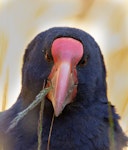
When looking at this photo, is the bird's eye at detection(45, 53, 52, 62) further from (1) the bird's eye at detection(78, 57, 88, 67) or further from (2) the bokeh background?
(2) the bokeh background

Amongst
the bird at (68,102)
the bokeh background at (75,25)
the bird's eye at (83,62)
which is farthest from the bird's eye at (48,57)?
the bokeh background at (75,25)

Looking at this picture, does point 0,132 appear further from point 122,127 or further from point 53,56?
point 122,127

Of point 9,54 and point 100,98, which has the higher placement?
point 9,54

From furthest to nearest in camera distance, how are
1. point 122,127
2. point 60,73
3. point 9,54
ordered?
point 9,54 < point 122,127 < point 60,73

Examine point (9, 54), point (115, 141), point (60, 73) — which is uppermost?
point (9, 54)

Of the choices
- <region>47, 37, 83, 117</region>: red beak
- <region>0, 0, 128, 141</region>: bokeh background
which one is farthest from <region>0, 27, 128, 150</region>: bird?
<region>0, 0, 128, 141</region>: bokeh background

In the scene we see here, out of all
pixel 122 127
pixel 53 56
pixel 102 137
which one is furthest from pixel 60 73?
pixel 122 127

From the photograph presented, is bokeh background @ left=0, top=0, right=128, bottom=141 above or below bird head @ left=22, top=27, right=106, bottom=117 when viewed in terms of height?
above

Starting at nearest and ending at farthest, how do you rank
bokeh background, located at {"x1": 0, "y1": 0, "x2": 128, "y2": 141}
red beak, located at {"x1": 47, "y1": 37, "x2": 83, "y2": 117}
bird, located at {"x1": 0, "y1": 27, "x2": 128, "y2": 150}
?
red beak, located at {"x1": 47, "y1": 37, "x2": 83, "y2": 117} < bird, located at {"x1": 0, "y1": 27, "x2": 128, "y2": 150} < bokeh background, located at {"x1": 0, "y1": 0, "x2": 128, "y2": 141}
